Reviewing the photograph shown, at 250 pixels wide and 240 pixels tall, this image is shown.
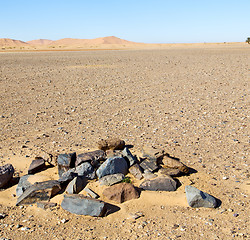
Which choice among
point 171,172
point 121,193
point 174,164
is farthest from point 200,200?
point 121,193

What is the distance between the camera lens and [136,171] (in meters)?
5.06

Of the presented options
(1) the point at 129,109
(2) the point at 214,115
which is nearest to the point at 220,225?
(2) the point at 214,115

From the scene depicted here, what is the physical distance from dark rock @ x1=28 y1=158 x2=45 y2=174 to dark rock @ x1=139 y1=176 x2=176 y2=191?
1.90 metres

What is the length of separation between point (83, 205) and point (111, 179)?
763mm

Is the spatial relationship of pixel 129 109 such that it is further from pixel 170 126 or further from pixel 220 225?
pixel 220 225

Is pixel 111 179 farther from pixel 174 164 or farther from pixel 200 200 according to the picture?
pixel 200 200

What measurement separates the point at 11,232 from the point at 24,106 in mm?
6619

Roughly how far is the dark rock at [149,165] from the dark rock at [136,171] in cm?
12

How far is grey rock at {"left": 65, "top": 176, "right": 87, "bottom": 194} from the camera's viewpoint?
14.9 feet

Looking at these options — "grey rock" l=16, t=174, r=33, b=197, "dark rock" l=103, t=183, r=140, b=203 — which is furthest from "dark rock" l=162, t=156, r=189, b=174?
"grey rock" l=16, t=174, r=33, b=197

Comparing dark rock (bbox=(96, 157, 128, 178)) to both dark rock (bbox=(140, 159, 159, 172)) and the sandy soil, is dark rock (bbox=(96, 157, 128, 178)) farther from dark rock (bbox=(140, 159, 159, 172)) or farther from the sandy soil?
the sandy soil

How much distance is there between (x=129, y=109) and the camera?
9391 millimetres

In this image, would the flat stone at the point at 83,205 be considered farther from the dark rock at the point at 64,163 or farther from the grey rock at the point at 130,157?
the grey rock at the point at 130,157

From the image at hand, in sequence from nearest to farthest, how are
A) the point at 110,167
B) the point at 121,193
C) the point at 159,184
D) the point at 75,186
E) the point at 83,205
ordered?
the point at 83,205
the point at 121,193
the point at 75,186
the point at 159,184
the point at 110,167
